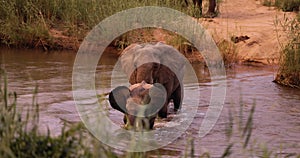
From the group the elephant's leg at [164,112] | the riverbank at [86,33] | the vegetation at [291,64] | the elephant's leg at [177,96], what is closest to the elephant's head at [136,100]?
the elephant's leg at [164,112]

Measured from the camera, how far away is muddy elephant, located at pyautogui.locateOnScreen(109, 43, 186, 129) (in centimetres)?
639

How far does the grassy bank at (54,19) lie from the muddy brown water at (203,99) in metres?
0.39

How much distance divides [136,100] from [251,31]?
6.83 m

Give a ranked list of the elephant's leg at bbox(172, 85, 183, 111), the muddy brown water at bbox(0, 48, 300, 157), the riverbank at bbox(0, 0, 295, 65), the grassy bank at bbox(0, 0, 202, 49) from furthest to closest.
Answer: the grassy bank at bbox(0, 0, 202, 49)
the riverbank at bbox(0, 0, 295, 65)
the elephant's leg at bbox(172, 85, 183, 111)
the muddy brown water at bbox(0, 48, 300, 157)

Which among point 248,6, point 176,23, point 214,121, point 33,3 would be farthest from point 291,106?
point 248,6

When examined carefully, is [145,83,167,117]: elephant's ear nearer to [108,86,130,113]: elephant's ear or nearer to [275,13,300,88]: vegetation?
[108,86,130,113]: elephant's ear

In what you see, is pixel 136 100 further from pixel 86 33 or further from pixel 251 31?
pixel 251 31

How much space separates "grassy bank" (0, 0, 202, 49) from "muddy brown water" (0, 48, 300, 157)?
0.39m

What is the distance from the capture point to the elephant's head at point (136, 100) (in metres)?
6.31

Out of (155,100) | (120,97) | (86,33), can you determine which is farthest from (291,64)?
(86,33)

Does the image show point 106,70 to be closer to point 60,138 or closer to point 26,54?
point 26,54

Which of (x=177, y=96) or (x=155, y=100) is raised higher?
(x=155, y=100)

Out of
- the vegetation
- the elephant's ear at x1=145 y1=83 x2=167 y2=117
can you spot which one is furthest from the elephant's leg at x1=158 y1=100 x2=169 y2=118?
A: the vegetation

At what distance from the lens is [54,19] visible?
13.1m
